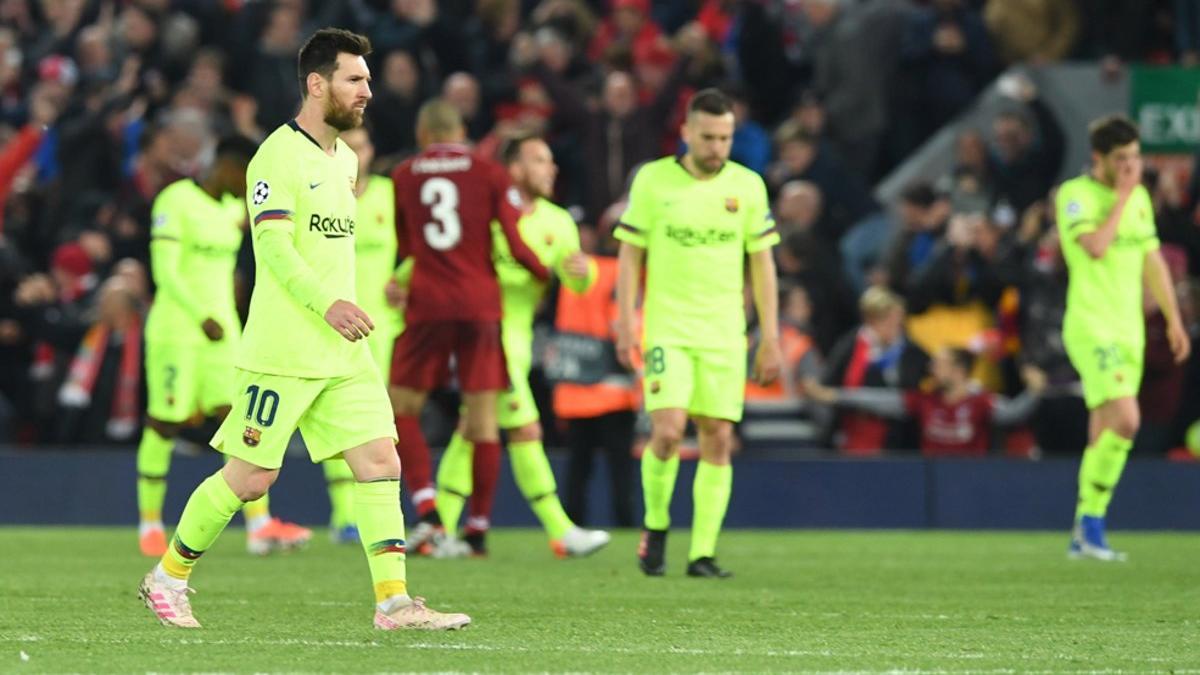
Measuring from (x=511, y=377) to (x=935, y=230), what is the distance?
571 cm

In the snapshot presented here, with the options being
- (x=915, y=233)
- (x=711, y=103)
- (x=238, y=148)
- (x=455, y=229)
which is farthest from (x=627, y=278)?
(x=915, y=233)

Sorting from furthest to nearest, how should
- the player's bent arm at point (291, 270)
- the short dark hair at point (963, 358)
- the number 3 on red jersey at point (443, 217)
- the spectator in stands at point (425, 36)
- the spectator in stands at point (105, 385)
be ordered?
the spectator in stands at point (425, 36), the spectator in stands at point (105, 385), the short dark hair at point (963, 358), the number 3 on red jersey at point (443, 217), the player's bent arm at point (291, 270)

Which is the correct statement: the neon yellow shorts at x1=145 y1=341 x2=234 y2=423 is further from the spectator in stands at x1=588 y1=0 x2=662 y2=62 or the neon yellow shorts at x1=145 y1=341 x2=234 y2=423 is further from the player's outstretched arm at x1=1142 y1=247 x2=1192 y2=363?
the spectator in stands at x1=588 y1=0 x2=662 y2=62

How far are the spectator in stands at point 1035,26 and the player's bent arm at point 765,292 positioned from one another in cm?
841

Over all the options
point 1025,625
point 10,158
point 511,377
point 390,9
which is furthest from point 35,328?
point 1025,625

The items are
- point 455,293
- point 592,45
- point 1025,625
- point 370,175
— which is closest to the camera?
point 1025,625

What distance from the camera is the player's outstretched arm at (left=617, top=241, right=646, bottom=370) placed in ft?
37.4

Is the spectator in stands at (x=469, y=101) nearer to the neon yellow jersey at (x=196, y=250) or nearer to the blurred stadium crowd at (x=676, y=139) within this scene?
the blurred stadium crowd at (x=676, y=139)

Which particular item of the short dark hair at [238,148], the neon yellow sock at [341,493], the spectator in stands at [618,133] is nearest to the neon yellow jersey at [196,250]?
the short dark hair at [238,148]

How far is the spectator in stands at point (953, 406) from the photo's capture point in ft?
54.2

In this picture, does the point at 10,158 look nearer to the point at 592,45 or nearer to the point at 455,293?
the point at 592,45

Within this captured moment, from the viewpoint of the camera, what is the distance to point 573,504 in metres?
16.2

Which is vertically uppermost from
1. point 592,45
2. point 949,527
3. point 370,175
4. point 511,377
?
point 592,45

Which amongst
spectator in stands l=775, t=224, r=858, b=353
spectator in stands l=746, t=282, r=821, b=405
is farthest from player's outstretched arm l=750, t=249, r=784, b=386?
spectator in stands l=775, t=224, r=858, b=353
